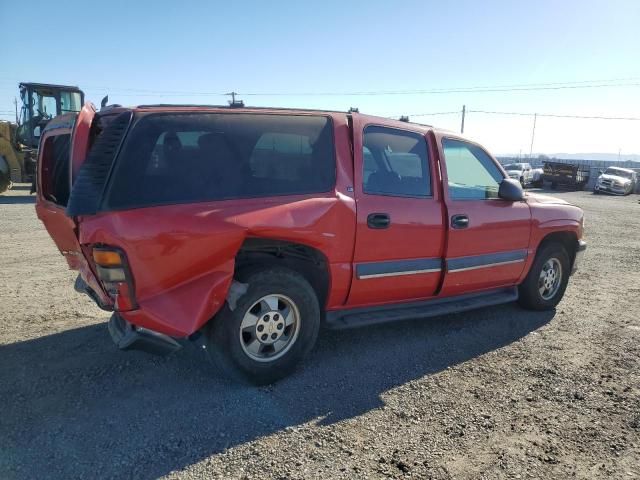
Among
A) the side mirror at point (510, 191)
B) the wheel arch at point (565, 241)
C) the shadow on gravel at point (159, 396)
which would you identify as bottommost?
the shadow on gravel at point (159, 396)

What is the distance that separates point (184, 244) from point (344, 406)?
1528mm

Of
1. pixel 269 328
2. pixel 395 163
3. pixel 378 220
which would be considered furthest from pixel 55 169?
pixel 395 163

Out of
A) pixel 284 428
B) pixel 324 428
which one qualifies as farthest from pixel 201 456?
pixel 324 428

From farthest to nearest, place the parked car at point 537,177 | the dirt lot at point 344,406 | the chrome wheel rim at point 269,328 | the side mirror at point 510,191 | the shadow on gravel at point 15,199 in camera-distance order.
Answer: the parked car at point 537,177 < the shadow on gravel at point 15,199 < the side mirror at point 510,191 < the chrome wheel rim at point 269,328 < the dirt lot at point 344,406

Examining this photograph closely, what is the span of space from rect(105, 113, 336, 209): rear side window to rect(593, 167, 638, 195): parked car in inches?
1225

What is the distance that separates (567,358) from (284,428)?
2.70m

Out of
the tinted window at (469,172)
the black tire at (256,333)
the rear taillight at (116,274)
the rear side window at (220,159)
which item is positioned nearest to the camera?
the rear taillight at (116,274)

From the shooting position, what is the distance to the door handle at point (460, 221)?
14.3 feet

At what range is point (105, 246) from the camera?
9.53ft

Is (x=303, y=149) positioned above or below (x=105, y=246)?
above

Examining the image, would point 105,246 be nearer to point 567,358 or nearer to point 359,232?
point 359,232

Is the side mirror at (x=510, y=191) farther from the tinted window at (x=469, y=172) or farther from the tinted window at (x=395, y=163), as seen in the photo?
the tinted window at (x=395, y=163)

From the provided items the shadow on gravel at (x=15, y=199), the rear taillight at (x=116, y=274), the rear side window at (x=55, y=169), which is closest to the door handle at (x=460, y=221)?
the rear taillight at (x=116, y=274)

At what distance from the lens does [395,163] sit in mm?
4219
